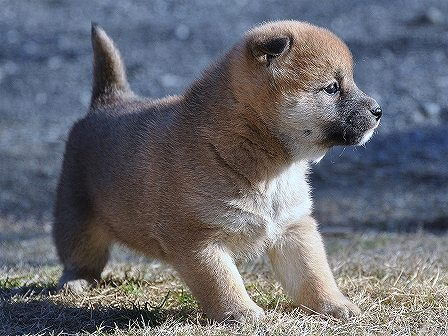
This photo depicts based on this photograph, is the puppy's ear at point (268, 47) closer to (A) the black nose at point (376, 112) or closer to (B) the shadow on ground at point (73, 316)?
(A) the black nose at point (376, 112)

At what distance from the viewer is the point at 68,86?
14211mm

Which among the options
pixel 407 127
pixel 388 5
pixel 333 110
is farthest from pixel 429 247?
pixel 388 5

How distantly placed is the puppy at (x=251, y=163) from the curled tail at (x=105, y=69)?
3.83 ft

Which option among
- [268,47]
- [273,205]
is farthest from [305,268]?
[268,47]

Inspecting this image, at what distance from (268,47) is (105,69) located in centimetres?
187

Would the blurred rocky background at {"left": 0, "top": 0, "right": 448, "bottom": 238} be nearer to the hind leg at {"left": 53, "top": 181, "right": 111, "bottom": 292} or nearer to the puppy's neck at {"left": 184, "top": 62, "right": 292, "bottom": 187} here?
the hind leg at {"left": 53, "top": 181, "right": 111, "bottom": 292}

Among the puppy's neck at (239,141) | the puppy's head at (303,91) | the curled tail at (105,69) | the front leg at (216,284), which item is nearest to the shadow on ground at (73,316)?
the front leg at (216,284)

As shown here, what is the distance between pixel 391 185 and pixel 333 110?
18.6 feet

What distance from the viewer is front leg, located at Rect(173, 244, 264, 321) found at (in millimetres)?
4707

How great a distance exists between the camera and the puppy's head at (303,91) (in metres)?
4.82

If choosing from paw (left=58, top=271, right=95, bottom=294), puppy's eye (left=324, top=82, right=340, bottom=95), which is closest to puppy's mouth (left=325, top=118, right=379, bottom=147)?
puppy's eye (left=324, top=82, right=340, bottom=95)

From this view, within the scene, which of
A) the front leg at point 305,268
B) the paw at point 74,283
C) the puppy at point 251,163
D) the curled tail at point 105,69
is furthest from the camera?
the curled tail at point 105,69

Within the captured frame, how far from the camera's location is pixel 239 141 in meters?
4.83

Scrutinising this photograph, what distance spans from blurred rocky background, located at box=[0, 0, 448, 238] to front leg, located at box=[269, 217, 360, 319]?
3412 millimetres
